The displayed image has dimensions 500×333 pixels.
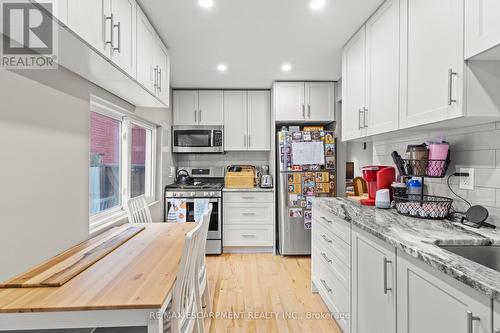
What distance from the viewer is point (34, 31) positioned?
123 cm

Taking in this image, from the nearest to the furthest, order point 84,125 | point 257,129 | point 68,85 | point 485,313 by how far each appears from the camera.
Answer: point 485,313 < point 68,85 < point 84,125 < point 257,129

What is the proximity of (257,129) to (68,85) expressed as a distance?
2.81m

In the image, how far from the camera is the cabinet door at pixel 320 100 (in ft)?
12.6

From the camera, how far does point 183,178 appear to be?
13.7 ft

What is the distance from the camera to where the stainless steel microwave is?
411cm

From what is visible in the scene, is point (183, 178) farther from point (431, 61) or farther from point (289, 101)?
point (431, 61)

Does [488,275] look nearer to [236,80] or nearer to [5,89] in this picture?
[5,89]

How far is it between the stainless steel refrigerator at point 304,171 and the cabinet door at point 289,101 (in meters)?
0.33

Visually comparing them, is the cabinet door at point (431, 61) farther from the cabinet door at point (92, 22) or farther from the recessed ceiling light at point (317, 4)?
the cabinet door at point (92, 22)

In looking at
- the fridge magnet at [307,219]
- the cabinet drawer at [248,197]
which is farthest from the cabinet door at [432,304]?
the cabinet drawer at [248,197]

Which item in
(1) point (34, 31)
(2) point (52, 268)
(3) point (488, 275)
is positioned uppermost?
(1) point (34, 31)

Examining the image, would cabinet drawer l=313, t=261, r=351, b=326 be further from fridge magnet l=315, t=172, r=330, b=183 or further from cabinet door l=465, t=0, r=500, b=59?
cabinet door l=465, t=0, r=500, b=59

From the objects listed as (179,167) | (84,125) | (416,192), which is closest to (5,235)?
(84,125)

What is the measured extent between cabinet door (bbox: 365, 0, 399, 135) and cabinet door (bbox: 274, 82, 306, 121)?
1.64 metres
